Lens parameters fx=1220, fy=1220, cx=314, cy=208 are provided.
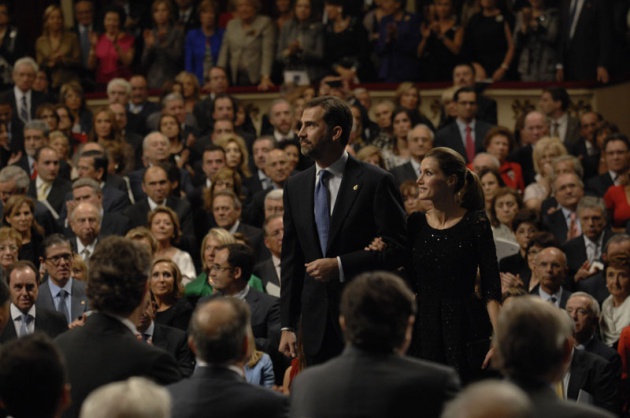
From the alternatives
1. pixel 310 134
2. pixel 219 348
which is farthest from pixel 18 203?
pixel 219 348

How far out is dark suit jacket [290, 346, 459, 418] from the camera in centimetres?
359

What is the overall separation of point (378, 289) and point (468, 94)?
743cm

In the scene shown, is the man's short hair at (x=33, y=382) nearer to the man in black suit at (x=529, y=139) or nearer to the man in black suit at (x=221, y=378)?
the man in black suit at (x=221, y=378)

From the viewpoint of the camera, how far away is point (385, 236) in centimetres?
534

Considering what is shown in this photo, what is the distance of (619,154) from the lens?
9.69 metres

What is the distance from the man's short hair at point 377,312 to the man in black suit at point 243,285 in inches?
148

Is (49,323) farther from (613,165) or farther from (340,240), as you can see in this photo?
(613,165)

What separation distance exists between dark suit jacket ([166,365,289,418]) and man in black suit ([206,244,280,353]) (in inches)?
144

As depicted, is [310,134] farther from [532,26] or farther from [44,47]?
[44,47]

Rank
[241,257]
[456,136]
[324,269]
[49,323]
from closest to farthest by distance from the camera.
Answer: [324,269]
[49,323]
[241,257]
[456,136]

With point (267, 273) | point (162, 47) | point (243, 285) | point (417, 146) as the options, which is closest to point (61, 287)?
point (243, 285)

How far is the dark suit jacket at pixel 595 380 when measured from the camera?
661 cm

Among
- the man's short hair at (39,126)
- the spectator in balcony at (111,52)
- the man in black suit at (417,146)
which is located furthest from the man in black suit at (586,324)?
the spectator in balcony at (111,52)

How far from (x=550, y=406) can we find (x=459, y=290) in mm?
1895
